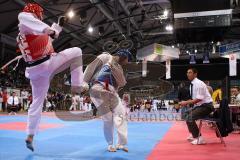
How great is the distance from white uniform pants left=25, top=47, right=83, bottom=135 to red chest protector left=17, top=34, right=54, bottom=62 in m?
0.12

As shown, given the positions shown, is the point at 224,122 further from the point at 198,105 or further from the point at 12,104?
the point at 12,104

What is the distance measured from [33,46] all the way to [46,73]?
0.38 meters

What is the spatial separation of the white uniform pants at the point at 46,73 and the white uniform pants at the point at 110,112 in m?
0.85

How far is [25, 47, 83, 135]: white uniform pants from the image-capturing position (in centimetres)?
420

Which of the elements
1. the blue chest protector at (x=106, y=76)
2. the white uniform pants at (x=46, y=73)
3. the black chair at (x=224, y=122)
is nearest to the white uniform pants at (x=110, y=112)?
the blue chest protector at (x=106, y=76)

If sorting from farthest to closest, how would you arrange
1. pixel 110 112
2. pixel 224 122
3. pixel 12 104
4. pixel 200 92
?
pixel 12 104 < pixel 200 92 < pixel 224 122 < pixel 110 112

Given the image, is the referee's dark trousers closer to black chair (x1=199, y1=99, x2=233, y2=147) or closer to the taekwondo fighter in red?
black chair (x1=199, y1=99, x2=233, y2=147)

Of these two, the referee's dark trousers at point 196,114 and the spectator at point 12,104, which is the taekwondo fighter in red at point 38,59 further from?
the spectator at point 12,104

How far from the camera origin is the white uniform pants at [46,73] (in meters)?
4.20

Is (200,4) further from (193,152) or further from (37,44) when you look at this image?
(37,44)

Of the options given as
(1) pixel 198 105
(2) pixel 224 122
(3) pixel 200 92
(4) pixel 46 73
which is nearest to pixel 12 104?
(1) pixel 198 105

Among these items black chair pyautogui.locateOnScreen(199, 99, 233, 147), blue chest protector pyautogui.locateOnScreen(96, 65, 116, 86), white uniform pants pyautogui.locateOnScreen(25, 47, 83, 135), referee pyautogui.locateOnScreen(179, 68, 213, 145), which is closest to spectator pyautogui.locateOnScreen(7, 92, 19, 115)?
referee pyautogui.locateOnScreen(179, 68, 213, 145)

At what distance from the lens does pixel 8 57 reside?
2519cm

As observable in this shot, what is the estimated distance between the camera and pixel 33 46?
4.15 m
